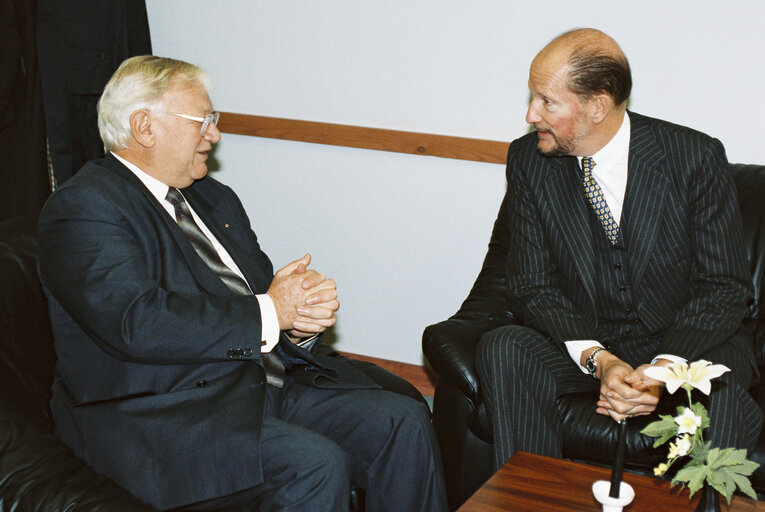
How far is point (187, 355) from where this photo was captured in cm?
208

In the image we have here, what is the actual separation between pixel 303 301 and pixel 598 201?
3.24 ft

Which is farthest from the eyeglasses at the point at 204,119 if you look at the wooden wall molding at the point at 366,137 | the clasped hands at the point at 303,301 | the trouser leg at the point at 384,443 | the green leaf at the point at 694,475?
the green leaf at the point at 694,475

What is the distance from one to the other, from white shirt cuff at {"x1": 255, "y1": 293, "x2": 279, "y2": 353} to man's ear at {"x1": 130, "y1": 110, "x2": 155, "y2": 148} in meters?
0.50

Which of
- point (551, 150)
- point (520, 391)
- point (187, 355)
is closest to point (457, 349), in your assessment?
point (520, 391)

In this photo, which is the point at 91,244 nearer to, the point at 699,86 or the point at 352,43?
the point at 352,43

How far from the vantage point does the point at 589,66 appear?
2469 millimetres

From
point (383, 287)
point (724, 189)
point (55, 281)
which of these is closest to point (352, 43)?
point (383, 287)

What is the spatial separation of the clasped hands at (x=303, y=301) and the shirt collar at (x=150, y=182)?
15.1 inches

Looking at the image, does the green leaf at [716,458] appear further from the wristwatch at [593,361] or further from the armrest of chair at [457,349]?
the armrest of chair at [457,349]

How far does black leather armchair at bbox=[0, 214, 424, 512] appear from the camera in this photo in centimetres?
194

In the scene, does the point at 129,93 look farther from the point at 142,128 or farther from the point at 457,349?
the point at 457,349

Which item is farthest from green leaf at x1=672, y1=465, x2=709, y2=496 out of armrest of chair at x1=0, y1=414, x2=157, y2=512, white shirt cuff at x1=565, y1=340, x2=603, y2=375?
armrest of chair at x1=0, y1=414, x2=157, y2=512

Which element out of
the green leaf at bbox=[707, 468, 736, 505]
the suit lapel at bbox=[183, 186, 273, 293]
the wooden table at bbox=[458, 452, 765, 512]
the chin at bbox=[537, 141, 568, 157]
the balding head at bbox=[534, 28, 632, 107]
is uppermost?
the balding head at bbox=[534, 28, 632, 107]

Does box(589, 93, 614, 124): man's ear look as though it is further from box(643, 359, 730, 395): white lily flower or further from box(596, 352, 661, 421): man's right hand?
box(643, 359, 730, 395): white lily flower
